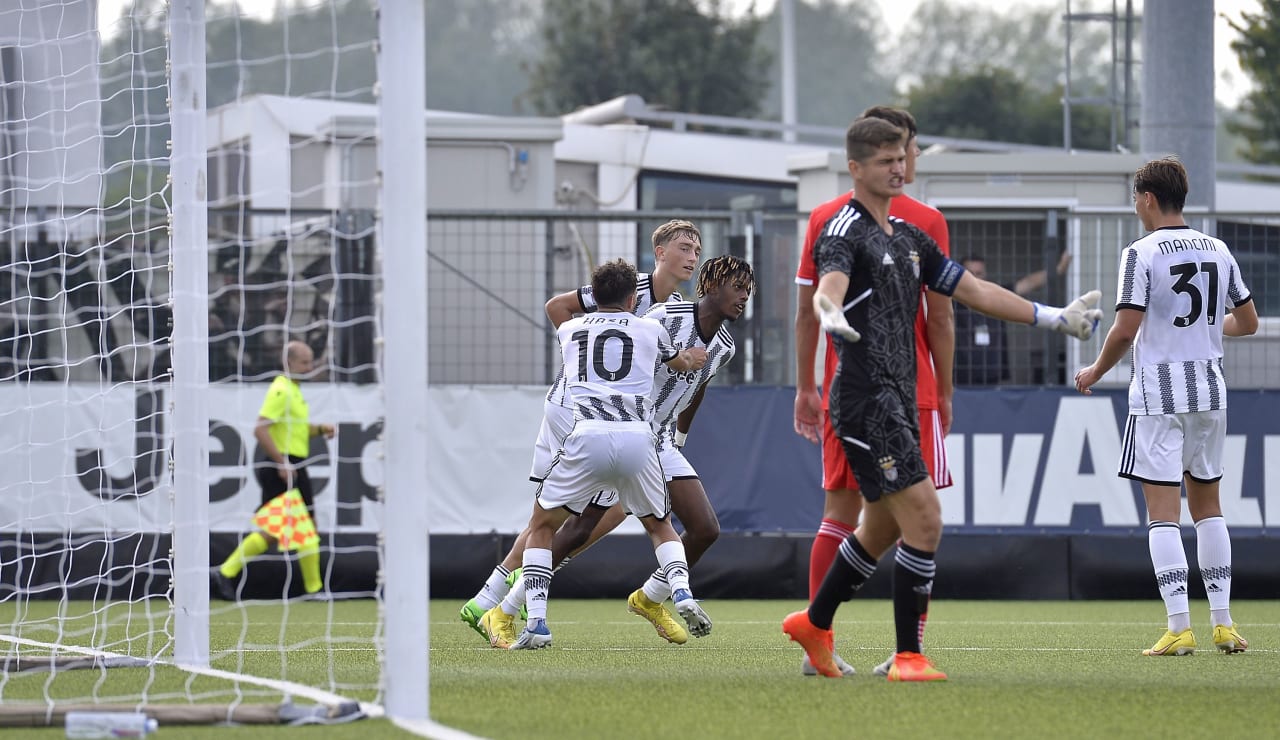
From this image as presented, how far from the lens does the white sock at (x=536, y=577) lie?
7.88 m

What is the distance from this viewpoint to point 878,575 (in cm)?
1305

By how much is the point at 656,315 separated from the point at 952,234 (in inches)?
239

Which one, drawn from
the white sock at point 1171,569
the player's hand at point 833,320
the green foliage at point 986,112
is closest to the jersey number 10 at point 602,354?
the player's hand at point 833,320

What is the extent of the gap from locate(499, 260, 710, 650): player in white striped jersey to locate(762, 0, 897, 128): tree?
98.4 m

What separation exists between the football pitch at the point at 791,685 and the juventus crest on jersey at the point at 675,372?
116 centimetres

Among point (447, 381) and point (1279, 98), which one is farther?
point (1279, 98)

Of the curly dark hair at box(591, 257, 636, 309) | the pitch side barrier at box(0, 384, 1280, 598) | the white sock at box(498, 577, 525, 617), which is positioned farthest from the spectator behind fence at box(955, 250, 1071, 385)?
the curly dark hair at box(591, 257, 636, 309)

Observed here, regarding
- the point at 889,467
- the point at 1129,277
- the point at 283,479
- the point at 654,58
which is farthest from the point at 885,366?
the point at 654,58

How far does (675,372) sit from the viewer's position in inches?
316

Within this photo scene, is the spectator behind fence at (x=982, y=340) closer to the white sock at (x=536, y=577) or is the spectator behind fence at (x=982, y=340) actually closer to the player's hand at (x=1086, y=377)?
the player's hand at (x=1086, y=377)

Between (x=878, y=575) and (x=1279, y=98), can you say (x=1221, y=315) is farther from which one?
(x=1279, y=98)

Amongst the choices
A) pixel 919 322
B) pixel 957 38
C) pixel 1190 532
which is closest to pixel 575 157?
pixel 1190 532

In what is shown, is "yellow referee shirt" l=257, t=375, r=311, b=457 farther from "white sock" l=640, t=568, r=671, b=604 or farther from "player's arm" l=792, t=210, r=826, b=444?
"player's arm" l=792, t=210, r=826, b=444

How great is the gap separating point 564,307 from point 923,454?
2.55 meters
